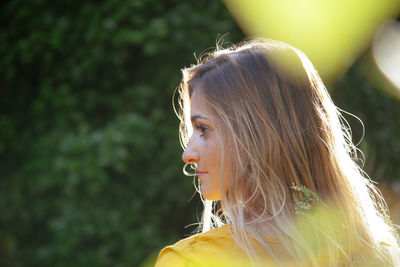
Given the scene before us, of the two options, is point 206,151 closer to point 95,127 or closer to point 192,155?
point 192,155

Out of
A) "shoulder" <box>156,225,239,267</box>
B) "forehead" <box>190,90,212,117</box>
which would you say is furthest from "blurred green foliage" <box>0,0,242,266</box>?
"shoulder" <box>156,225,239,267</box>

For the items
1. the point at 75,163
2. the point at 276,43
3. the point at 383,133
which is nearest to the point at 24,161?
the point at 75,163

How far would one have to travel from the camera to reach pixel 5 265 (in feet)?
14.9

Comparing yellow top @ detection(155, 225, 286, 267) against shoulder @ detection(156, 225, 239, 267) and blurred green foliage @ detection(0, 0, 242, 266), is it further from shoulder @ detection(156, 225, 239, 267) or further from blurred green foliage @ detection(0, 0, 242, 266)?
blurred green foliage @ detection(0, 0, 242, 266)

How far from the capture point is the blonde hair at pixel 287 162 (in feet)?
4.49

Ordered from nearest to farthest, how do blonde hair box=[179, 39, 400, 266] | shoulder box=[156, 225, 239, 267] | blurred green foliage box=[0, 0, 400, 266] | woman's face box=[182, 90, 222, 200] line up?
1. shoulder box=[156, 225, 239, 267]
2. blonde hair box=[179, 39, 400, 266]
3. woman's face box=[182, 90, 222, 200]
4. blurred green foliage box=[0, 0, 400, 266]

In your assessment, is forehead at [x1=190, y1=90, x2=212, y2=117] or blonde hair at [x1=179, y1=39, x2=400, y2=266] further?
forehead at [x1=190, y1=90, x2=212, y2=117]

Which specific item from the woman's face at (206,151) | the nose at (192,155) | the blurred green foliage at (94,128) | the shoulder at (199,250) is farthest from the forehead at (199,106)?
the blurred green foliage at (94,128)

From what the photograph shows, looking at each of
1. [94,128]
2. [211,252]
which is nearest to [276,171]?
[211,252]

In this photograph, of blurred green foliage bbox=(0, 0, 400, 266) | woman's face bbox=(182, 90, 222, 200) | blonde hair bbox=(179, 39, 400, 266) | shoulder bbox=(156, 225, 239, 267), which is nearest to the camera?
shoulder bbox=(156, 225, 239, 267)

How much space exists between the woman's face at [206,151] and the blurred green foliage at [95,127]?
8.55 feet

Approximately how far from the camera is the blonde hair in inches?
53.9

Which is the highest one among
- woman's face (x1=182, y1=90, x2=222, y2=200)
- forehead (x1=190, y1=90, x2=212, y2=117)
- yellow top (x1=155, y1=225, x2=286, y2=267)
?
forehead (x1=190, y1=90, x2=212, y2=117)

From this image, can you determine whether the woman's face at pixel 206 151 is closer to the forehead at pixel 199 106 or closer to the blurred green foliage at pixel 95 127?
the forehead at pixel 199 106
